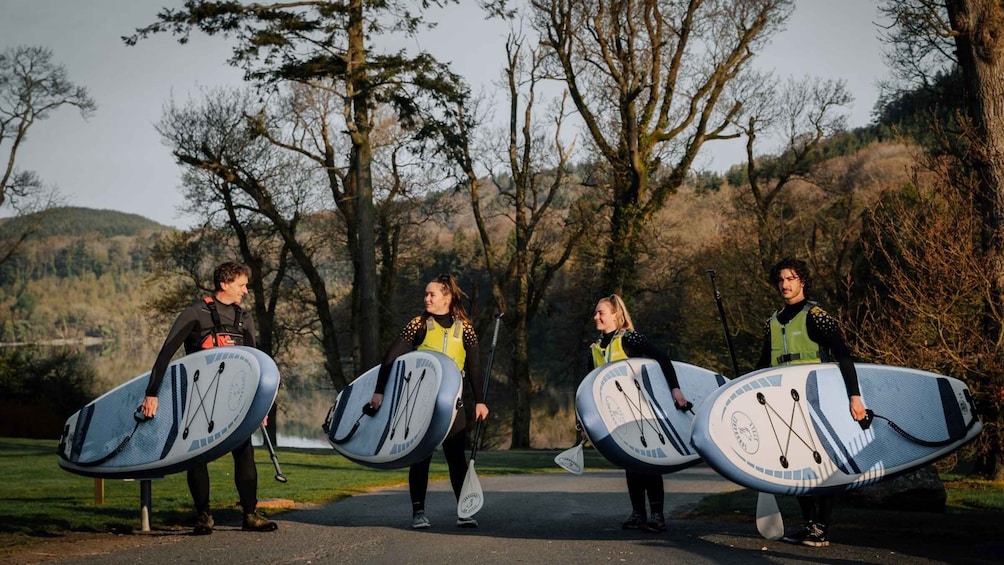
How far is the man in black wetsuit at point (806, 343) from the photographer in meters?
7.23

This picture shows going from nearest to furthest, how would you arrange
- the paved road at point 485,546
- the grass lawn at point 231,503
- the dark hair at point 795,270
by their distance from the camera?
the paved road at point 485,546
the dark hair at point 795,270
the grass lawn at point 231,503

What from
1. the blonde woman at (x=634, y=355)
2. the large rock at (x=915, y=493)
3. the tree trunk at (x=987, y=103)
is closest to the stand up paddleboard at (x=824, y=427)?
the blonde woman at (x=634, y=355)

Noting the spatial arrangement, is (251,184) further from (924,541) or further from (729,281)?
(924,541)

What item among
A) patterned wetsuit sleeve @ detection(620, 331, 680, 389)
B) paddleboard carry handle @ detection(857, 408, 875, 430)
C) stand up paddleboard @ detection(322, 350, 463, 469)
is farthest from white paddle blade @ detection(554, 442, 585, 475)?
paddleboard carry handle @ detection(857, 408, 875, 430)

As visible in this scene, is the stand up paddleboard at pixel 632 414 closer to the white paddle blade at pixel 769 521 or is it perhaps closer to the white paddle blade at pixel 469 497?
the white paddle blade at pixel 769 521

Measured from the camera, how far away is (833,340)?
7254mm

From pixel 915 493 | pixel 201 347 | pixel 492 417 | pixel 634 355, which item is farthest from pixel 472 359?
pixel 492 417

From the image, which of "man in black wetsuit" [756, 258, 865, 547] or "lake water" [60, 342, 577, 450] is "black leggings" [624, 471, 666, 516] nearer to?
"man in black wetsuit" [756, 258, 865, 547]

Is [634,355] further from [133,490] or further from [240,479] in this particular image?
[133,490]

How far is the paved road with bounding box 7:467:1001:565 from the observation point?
6.79 m

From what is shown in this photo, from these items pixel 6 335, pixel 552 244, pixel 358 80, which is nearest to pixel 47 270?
pixel 6 335

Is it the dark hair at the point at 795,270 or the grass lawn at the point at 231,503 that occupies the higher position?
the dark hair at the point at 795,270

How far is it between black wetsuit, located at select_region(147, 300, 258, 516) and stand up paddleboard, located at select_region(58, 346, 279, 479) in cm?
18

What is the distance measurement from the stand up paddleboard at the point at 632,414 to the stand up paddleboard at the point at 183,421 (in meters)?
2.57
